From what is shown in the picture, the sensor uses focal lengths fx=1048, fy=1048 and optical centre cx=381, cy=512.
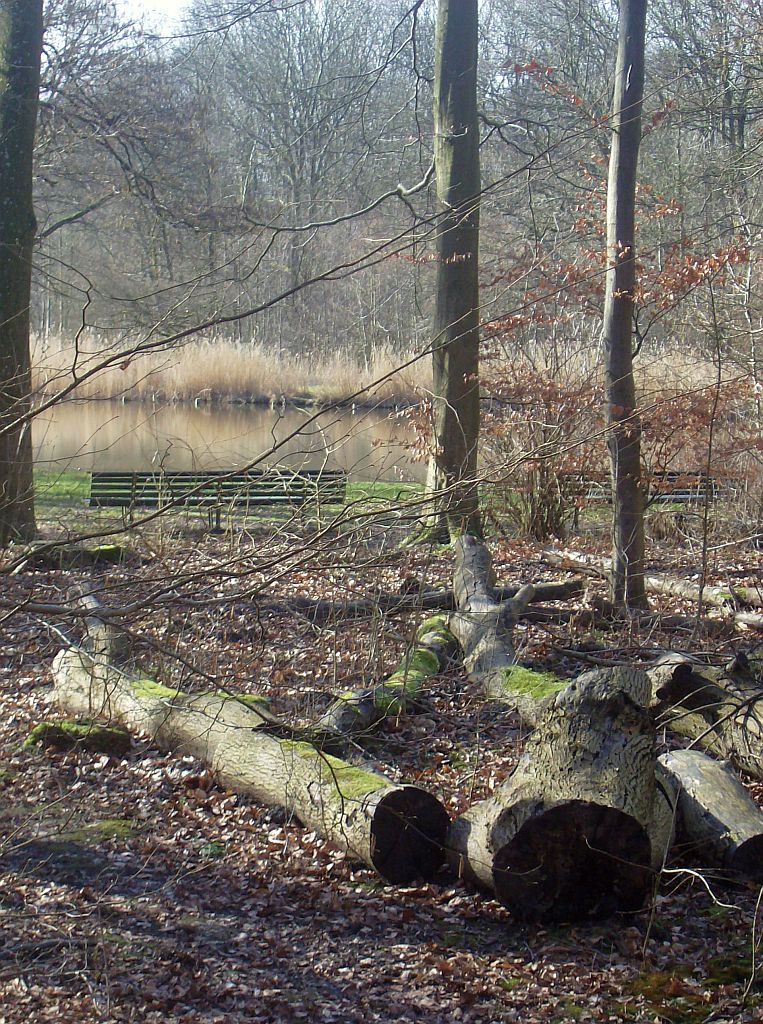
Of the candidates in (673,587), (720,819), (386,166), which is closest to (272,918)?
(720,819)

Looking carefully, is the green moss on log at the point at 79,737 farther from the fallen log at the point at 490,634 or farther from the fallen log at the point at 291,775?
the fallen log at the point at 490,634

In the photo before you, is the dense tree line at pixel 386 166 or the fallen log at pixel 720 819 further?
the dense tree line at pixel 386 166

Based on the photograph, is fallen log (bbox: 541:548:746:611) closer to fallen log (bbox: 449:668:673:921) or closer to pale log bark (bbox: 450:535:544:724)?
pale log bark (bbox: 450:535:544:724)

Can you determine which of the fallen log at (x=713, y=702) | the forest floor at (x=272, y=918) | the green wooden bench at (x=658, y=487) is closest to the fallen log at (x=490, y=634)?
the forest floor at (x=272, y=918)

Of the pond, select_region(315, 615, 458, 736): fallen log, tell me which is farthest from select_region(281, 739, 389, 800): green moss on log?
the pond

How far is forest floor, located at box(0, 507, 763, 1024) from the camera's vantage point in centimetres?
328

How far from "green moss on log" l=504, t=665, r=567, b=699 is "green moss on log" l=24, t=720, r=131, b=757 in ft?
6.95

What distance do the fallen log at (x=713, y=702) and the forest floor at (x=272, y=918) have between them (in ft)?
0.78

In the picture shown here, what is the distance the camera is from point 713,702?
5141 mm

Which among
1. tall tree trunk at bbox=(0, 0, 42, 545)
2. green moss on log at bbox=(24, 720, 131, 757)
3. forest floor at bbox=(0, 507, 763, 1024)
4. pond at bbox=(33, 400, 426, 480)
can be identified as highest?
tall tree trunk at bbox=(0, 0, 42, 545)

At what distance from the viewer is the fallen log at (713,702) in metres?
4.80

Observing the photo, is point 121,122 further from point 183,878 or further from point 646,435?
point 183,878

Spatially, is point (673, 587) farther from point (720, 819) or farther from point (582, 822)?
point (582, 822)

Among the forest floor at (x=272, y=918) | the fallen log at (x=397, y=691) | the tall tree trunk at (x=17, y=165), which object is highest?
the tall tree trunk at (x=17, y=165)
